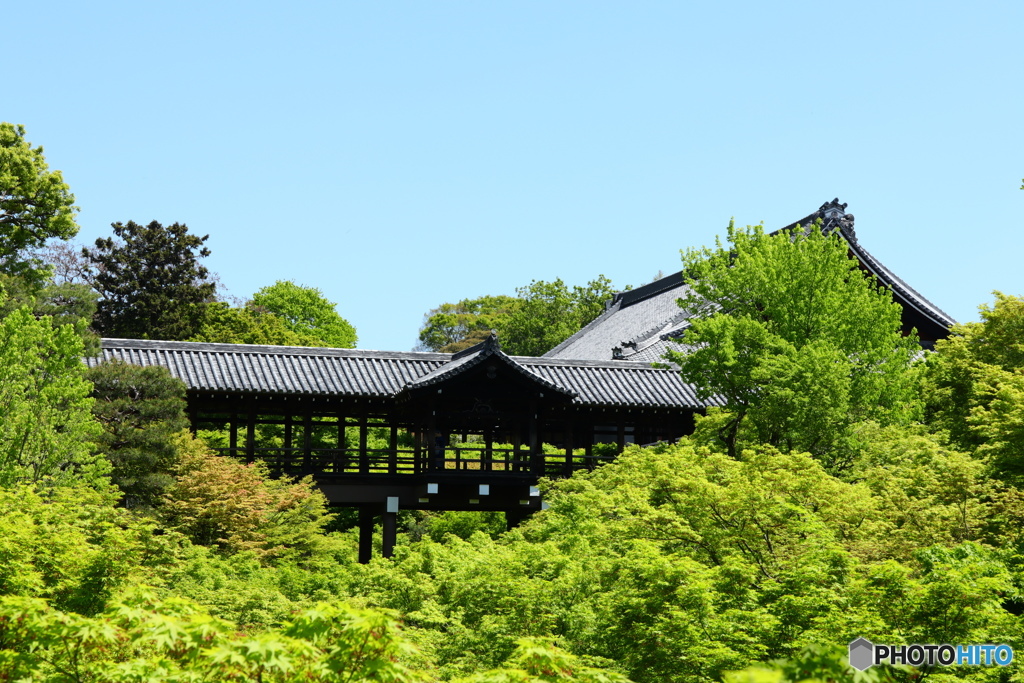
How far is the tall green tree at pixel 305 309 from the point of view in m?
71.4

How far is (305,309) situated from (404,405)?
150ft

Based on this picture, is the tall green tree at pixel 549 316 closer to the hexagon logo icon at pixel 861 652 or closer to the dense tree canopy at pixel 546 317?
the dense tree canopy at pixel 546 317

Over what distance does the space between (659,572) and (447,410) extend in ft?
54.9

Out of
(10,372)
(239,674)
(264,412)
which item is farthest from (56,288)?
(239,674)

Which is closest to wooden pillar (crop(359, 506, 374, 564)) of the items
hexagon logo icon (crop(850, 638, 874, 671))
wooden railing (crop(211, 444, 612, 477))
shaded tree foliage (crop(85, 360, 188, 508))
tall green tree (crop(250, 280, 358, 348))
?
wooden railing (crop(211, 444, 612, 477))

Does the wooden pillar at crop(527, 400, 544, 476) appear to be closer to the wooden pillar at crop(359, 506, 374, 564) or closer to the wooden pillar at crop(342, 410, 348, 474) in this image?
the wooden pillar at crop(342, 410, 348, 474)

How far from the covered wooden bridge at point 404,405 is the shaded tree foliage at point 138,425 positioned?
12.0ft

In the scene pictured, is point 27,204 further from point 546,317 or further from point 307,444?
point 546,317

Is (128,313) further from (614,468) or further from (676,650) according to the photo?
(676,650)

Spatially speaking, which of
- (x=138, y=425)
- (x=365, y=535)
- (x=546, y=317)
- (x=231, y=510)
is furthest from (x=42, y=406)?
(x=546, y=317)

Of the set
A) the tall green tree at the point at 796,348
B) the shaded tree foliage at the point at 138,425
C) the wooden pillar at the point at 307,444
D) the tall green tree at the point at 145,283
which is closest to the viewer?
the tall green tree at the point at 796,348

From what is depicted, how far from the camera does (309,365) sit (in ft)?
93.6

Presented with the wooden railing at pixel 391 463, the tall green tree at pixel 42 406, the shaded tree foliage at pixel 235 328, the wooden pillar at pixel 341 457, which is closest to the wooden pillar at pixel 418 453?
the wooden railing at pixel 391 463

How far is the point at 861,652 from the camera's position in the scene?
1004cm
